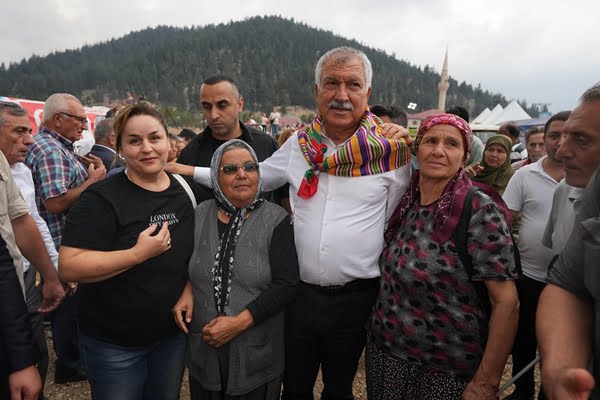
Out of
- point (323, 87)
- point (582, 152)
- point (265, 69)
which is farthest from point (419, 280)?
point (265, 69)

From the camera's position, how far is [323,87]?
207 centimetres

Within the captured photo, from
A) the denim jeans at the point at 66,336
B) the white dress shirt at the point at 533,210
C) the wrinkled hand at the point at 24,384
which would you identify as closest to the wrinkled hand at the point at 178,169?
the wrinkled hand at the point at 24,384

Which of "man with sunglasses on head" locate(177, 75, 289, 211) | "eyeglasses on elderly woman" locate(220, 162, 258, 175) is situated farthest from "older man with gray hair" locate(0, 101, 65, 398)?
"eyeglasses on elderly woman" locate(220, 162, 258, 175)

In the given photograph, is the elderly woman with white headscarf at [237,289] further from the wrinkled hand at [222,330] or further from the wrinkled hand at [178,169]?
the wrinkled hand at [178,169]

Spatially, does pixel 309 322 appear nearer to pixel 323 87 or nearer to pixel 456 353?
pixel 456 353

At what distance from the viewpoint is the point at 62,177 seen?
9.11 ft

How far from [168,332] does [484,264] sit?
162cm

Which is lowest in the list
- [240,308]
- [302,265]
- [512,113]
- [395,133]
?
[240,308]

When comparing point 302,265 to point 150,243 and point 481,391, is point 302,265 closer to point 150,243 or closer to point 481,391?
point 150,243

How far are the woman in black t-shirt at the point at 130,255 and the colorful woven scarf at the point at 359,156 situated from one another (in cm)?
77

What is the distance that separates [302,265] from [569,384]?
134 cm

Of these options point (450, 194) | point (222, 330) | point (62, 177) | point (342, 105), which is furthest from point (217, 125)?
point (450, 194)

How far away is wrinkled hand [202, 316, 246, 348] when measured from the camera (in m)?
1.69

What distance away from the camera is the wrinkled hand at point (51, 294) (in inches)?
89.6
